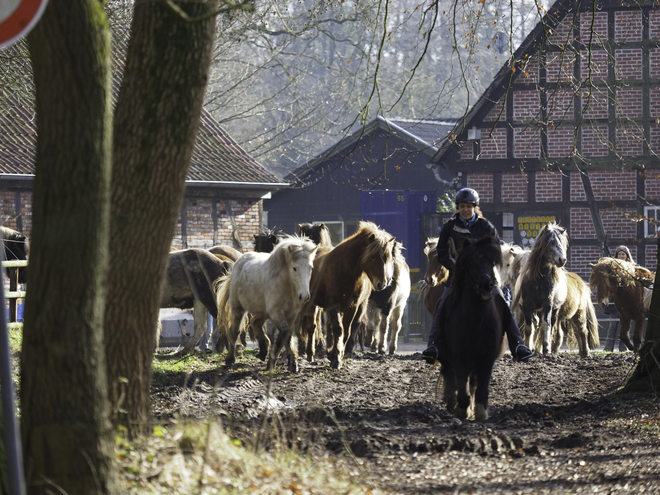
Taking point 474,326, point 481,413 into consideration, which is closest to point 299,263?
point 474,326

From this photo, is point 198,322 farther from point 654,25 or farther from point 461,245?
point 654,25

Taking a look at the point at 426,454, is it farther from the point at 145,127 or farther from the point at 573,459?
the point at 145,127

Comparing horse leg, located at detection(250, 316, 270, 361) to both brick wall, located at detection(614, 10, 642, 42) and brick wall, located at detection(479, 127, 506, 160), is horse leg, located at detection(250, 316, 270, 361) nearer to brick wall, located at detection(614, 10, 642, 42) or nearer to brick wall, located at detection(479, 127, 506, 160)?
brick wall, located at detection(479, 127, 506, 160)

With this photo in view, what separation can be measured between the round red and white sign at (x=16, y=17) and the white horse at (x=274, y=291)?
27.1 feet

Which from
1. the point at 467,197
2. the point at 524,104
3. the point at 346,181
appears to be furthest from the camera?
the point at 346,181

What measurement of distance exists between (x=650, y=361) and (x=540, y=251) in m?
5.67

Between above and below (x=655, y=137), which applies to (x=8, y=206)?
below

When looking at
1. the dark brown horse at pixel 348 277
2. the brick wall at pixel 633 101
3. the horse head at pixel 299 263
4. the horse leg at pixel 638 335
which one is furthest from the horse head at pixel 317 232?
the brick wall at pixel 633 101

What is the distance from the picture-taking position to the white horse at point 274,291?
11.6 metres

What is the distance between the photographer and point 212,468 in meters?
4.73

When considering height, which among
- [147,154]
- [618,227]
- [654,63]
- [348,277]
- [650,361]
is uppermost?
[654,63]

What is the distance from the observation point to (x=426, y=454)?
22.0ft

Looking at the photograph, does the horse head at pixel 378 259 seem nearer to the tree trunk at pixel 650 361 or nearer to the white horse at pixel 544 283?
the white horse at pixel 544 283

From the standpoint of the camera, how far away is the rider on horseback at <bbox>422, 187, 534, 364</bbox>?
8.52 m
